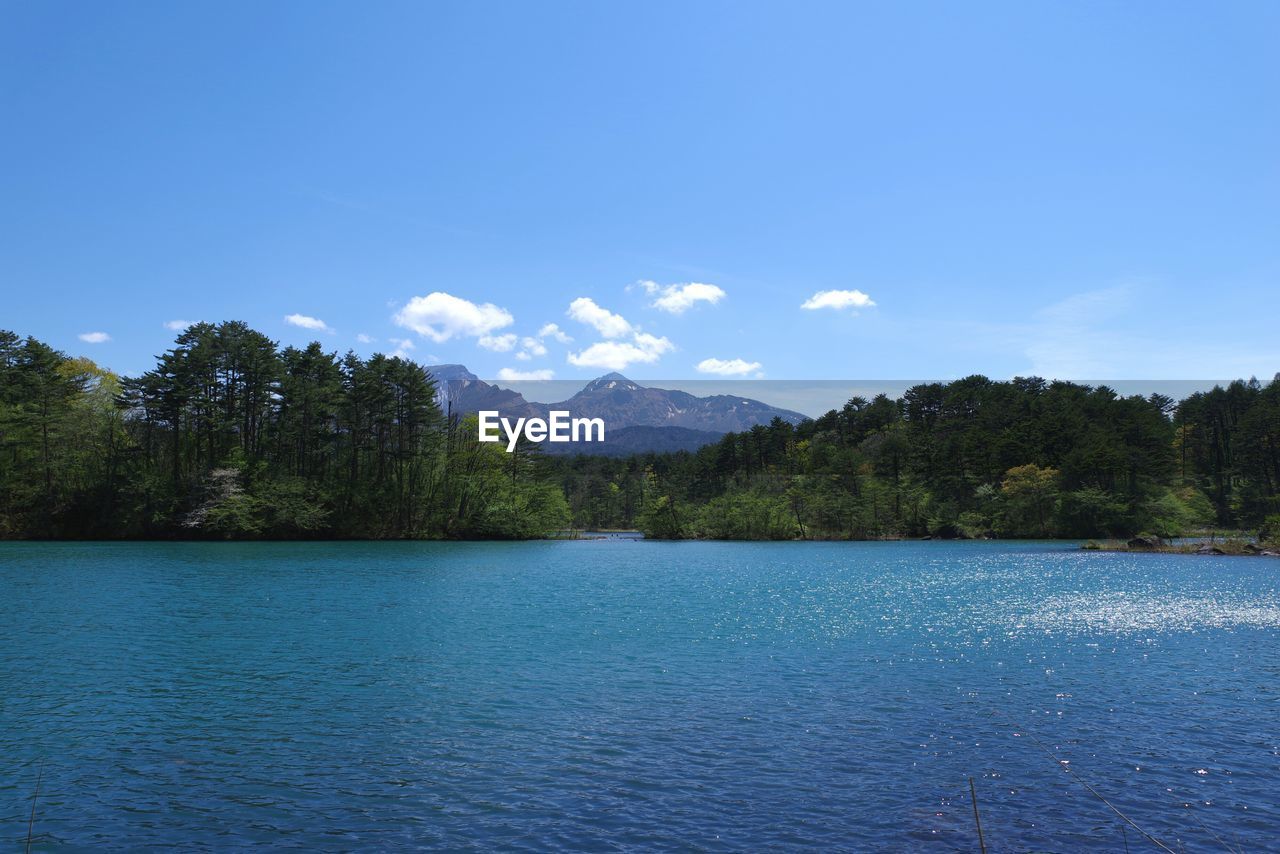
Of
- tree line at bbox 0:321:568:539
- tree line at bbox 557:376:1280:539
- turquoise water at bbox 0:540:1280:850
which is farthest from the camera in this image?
tree line at bbox 557:376:1280:539

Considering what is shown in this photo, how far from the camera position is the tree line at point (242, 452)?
8606cm

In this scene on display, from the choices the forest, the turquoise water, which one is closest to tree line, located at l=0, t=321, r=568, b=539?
the forest

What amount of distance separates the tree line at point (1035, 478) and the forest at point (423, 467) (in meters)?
0.32

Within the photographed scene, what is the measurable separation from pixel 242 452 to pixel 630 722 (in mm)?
90615

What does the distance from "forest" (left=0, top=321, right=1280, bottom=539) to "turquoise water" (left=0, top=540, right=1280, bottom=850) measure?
58115 millimetres

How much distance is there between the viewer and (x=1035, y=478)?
116 meters

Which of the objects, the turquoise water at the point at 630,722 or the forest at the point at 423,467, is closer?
the turquoise water at the point at 630,722

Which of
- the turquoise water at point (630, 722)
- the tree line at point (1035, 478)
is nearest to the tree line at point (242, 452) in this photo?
the tree line at point (1035, 478)

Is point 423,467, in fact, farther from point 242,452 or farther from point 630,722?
point 630,722

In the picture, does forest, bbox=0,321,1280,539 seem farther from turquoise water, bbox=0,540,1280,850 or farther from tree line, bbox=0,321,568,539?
turquoise water, bbox=0,540,1280,850

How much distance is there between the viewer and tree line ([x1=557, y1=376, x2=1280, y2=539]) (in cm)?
10894

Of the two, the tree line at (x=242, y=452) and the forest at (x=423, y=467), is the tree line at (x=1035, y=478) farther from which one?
the tree line at (x=242, y=452)

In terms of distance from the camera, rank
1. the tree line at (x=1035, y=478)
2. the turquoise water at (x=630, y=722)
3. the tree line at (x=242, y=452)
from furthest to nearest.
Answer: the tree line at (x=1035, y=478), the tree line at (x=242, y=452), the turquoise water at (x=630, y=722)

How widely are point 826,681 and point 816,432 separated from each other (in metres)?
175
